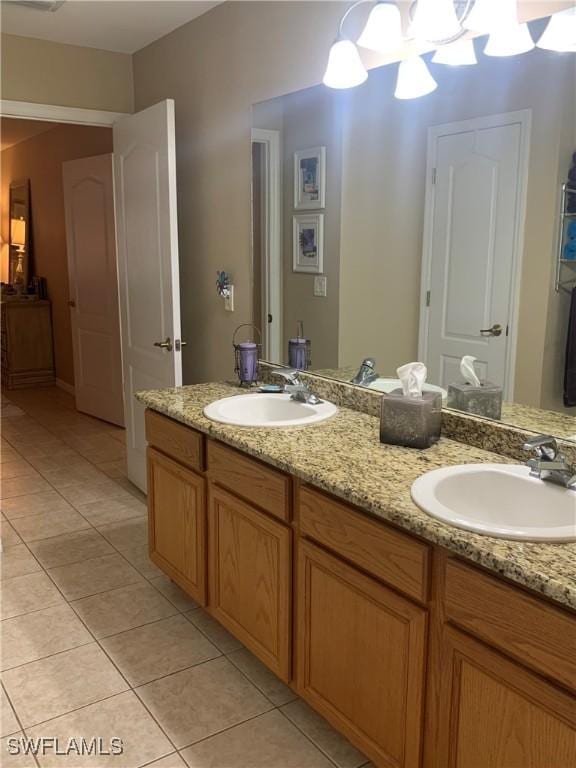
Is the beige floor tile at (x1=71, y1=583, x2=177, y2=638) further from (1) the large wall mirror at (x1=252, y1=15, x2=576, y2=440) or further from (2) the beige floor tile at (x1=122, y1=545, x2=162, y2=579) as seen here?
(1) the large wall mirror at (x1=252, y1=15, x2=576, y2=440)

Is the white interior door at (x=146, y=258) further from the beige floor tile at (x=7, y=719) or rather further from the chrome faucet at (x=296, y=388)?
the beige floor tile at (x=7, y=719)

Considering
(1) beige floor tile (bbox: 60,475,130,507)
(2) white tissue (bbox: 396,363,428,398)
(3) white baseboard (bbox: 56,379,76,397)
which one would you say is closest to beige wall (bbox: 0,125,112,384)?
(3) white baseboard (bbox: 56,379,76,397)

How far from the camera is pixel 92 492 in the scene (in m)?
3.83

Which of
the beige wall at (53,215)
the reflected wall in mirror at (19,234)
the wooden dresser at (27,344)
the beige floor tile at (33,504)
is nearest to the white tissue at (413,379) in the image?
the beige floor tile at (33,504)

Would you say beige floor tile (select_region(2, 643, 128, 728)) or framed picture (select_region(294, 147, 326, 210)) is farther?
framed picture (select_region(294, 147, 326, 210))

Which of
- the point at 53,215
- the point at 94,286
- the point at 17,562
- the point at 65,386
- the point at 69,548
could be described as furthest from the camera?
the point at 65,386

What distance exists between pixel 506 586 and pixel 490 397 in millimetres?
826

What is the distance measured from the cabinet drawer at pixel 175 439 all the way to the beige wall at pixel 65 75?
1980mm

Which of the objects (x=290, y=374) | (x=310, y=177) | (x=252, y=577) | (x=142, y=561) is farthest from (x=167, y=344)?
(x=252, y=577)

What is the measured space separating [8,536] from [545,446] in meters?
2.61

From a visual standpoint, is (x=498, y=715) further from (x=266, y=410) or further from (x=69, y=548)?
(x=69, y=548)

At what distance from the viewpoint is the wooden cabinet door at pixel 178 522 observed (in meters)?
2.33

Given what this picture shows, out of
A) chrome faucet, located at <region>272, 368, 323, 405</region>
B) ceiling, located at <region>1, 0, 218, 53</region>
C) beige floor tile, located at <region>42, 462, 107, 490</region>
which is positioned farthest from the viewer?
beige floor tile, located at <region>42, 462, 107, 490</region>

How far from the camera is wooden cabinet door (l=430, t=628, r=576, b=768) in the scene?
1200mm
